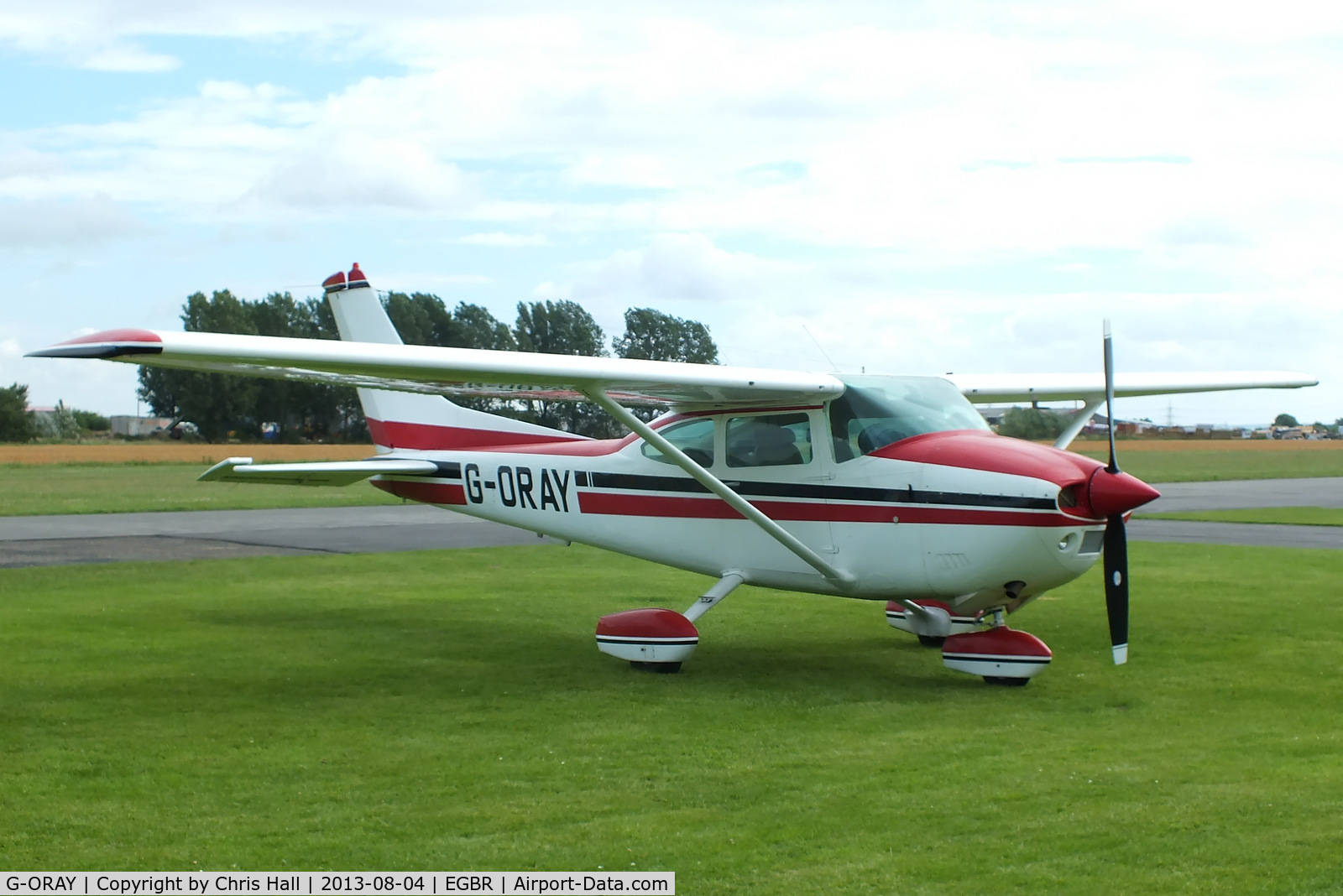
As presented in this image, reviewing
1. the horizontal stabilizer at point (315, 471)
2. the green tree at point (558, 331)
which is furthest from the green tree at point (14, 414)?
the horizontal stabilizer at point (315, 471)

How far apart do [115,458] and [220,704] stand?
169 feet

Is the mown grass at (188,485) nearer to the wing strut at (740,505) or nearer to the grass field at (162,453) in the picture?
the grass field at (162,453)

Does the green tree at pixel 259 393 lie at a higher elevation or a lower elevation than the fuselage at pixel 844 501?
higher

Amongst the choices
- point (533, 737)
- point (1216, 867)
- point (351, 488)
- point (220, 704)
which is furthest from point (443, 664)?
point (351, 488)

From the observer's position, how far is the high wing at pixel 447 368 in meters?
6.53

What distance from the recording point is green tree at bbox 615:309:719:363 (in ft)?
109

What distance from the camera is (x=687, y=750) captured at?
264 inches

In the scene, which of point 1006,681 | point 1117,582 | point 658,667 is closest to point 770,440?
point 658,667

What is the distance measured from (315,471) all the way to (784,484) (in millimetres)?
4612

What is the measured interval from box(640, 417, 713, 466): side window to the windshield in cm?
109

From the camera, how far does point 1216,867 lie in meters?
4.80

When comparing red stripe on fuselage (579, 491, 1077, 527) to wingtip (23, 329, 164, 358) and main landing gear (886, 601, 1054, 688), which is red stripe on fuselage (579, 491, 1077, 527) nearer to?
main landing gear (886, 601, 1054, 688)

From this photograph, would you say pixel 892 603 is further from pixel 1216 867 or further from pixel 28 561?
pixel 28 561

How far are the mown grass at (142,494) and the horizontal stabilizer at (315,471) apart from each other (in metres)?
14.7
